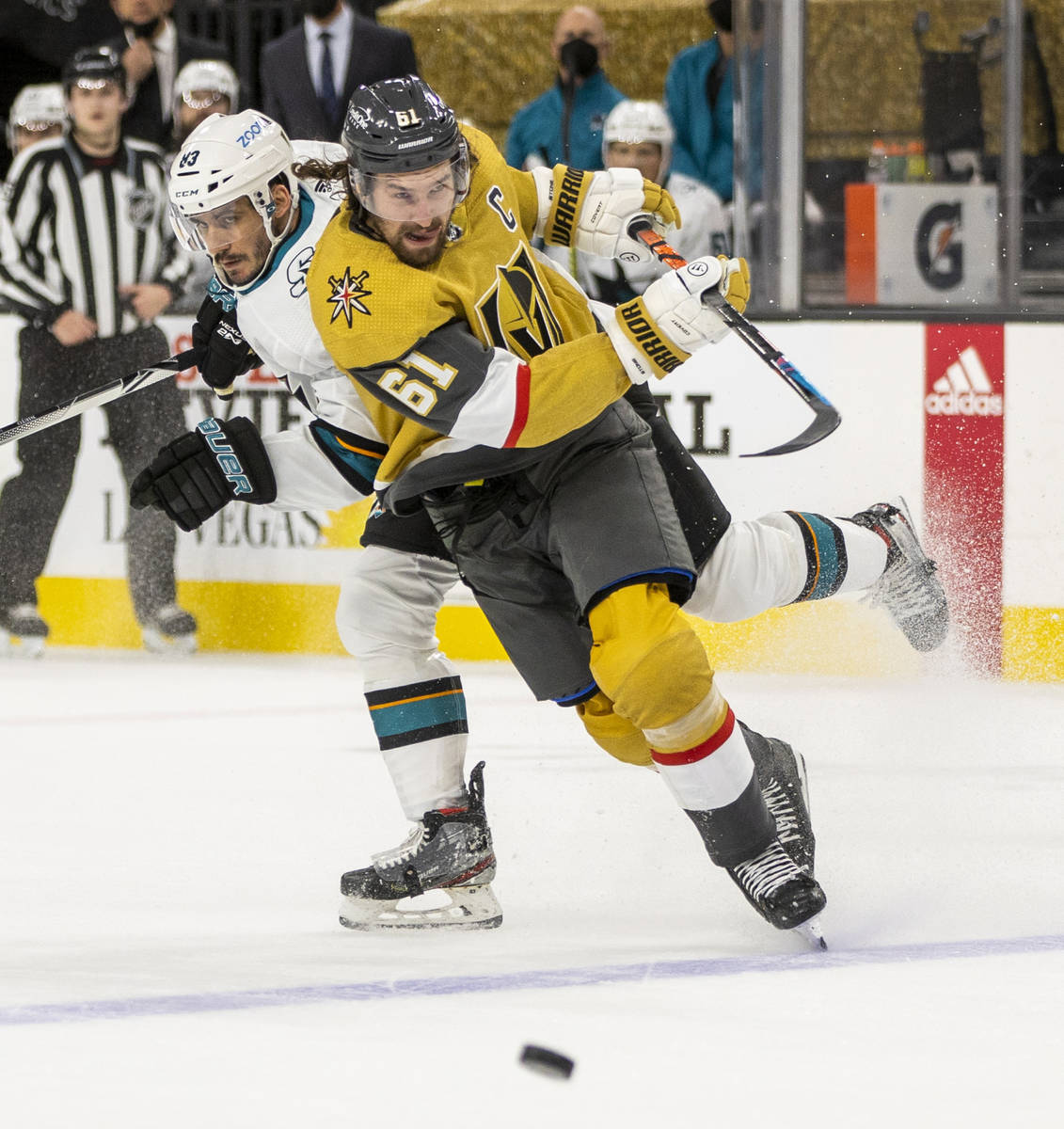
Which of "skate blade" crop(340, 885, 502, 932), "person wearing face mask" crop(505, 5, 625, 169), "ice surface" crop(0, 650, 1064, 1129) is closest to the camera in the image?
"ice surface" crop(0, 650, 1064, 1129)

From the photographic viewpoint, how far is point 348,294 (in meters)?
2.44

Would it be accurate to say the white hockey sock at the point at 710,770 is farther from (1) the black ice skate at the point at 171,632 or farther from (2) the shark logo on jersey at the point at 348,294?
(1) the black ice skate at the point at 171,632

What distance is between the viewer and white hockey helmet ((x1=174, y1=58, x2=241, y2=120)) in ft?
18.9

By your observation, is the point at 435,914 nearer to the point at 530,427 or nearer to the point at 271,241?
the point at 530,427

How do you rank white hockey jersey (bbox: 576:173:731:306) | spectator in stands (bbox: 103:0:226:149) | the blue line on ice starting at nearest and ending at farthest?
the blue line on ice → white hockey jersey (bbox: 576:173:731:306) → spectator in stands (bbox: 103:0:226:149)

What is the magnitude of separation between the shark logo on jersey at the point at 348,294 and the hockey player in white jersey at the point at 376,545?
0.57ft

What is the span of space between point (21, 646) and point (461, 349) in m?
3.47

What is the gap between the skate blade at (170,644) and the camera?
5.57 meters

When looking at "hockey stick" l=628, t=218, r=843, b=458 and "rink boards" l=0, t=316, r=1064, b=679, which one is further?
"rink boards" l=0, t=316, r=1064, b=679

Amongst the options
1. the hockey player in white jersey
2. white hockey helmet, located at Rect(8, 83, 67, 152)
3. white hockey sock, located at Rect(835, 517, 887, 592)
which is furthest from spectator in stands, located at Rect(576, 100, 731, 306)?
the hockey player in white jersey

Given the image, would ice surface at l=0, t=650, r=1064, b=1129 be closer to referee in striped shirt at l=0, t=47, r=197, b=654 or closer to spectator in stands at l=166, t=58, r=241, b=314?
referee in striped shirt at l=0, t=47, r=197, b=654

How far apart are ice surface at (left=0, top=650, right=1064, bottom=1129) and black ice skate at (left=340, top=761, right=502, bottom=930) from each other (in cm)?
5

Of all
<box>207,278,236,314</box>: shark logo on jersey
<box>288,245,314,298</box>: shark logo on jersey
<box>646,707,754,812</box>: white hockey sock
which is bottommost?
<box>646,707,754,812</box>: white hockey sock

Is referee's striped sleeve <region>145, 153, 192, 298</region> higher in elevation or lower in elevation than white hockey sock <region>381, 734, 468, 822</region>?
higher
